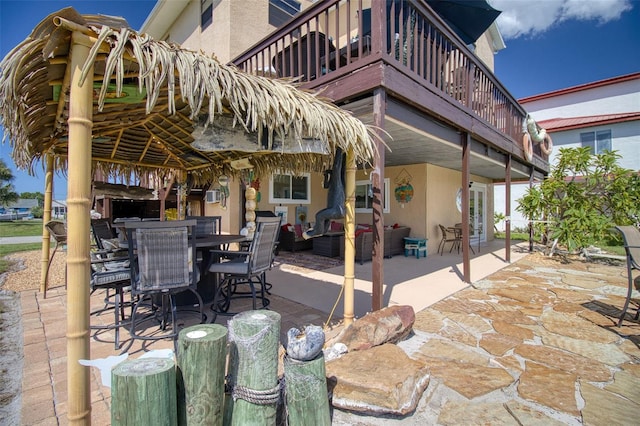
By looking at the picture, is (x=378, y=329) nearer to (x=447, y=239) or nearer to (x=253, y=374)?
(x=253, y=374)

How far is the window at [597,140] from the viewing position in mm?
14578

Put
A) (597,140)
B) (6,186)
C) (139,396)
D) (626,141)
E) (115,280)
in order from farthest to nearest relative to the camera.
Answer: (6,186), (597,140), (626,141), (115,280), (139,396)

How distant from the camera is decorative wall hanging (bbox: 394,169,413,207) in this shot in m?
8.64

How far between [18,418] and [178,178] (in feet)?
14.7

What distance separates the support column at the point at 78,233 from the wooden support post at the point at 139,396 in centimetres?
28

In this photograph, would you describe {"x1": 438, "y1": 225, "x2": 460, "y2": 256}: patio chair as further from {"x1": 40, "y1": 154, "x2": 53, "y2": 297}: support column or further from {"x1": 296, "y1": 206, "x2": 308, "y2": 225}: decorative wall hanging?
{"x1": 40, "y1": 154, "x2": 53, "y2": 297}: support column

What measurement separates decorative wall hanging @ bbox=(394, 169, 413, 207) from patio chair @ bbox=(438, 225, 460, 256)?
1.25m

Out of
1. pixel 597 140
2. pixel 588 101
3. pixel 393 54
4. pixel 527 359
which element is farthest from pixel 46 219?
pixel 588 101

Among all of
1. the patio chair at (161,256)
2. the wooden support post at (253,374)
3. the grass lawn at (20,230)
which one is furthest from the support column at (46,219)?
the grass lawn at (20,230)

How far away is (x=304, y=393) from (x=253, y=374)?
1.01ft

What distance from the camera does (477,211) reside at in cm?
1112

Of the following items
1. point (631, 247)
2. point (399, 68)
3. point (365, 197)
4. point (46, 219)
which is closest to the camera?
point (631, 247)

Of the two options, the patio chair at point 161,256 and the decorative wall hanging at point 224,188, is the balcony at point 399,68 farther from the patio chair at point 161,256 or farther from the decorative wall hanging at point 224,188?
the decorative wall hanging at point 224,188

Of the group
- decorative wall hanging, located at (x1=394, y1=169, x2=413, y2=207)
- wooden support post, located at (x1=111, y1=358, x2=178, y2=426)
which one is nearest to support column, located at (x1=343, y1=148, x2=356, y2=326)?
wooden support post, located at (x1=111, y1=358, x2=178, y2=426)
